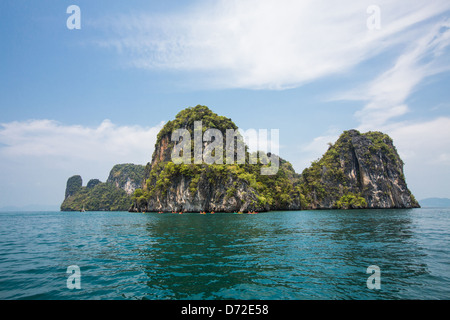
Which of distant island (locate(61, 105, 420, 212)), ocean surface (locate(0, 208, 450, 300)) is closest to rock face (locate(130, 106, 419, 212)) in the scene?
distant island (locate(61, 105, 420, 212))

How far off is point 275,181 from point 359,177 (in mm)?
47136

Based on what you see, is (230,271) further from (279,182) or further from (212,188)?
(279,182)

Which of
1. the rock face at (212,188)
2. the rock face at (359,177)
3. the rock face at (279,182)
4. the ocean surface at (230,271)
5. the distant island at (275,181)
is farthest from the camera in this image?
the rock face at (359,177)

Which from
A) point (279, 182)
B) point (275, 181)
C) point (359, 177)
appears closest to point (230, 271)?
point (275, 181)

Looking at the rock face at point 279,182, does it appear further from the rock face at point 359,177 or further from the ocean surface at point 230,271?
the ocean surface at point 230,271

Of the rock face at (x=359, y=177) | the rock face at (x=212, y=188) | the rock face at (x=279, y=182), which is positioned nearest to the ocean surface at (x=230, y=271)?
the rock face at (x=212, y=188)

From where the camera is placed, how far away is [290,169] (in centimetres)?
16912

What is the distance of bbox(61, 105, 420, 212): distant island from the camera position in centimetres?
7431

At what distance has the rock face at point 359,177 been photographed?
103 meters

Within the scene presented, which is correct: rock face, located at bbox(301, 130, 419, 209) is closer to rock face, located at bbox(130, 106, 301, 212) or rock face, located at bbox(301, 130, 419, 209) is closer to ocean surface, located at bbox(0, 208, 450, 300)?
rock face, located at bbox(130, 106, 301, 212)

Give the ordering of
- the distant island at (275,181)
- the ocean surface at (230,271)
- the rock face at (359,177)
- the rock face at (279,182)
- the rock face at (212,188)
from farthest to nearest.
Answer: the rock face at (359,177) → the distant island at (275,181) → the rock face at (279,182) → the rock face at (212,188) → the ocean surface at (230,271)
